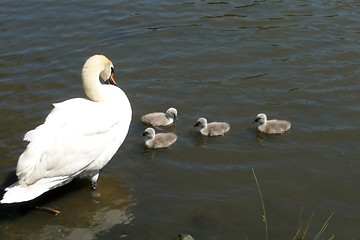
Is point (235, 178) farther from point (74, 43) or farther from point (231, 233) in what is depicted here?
point (74, 43)

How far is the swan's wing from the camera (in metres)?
7.18

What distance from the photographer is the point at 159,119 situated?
373 inches

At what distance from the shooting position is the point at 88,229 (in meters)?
7.31

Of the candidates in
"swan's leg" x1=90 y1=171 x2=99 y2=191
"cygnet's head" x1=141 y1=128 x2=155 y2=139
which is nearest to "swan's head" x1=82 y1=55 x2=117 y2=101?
"swan's leg" x1=90 y1=171 x2=99 y2=191

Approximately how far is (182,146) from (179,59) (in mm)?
2886

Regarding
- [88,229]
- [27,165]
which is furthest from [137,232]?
[27,165]

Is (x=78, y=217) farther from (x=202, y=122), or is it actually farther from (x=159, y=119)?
(x=202, y=122)

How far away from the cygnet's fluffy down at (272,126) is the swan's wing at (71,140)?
8.18 ft

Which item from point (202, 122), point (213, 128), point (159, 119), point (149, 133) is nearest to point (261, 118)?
point (213, 128)

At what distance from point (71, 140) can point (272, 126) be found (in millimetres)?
3357

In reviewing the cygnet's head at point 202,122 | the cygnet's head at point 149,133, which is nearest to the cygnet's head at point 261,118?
the cygnet's head at point 202,122

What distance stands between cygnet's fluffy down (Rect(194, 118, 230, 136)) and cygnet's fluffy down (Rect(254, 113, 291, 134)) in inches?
22.0

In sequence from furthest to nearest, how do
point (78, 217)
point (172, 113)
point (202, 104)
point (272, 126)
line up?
point (202, 104) → point (172, 113) → point (272, 126) → point (78, 217)

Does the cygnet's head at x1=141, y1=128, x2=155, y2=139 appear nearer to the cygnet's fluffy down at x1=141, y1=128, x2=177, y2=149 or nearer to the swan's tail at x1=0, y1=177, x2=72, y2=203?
the cygnet's fluffy down at x1=141, y1=128, x2=177, y2=149
